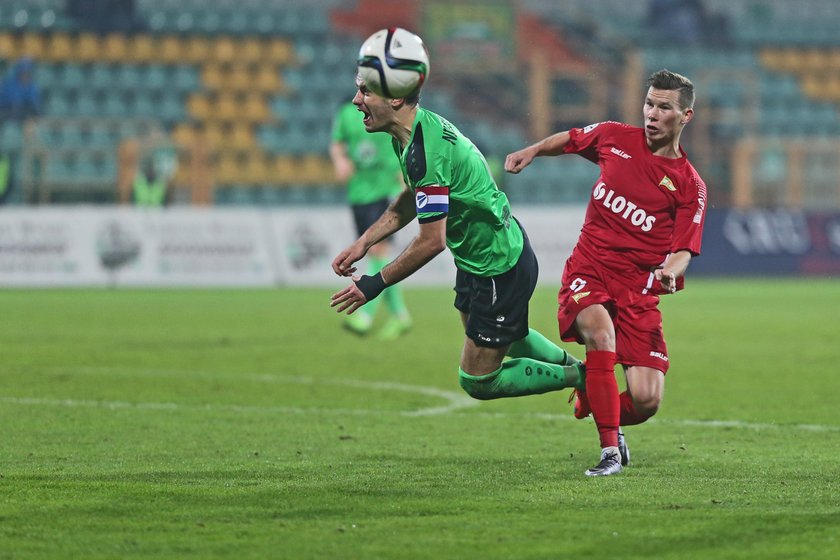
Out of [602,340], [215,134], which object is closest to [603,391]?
[602,340]

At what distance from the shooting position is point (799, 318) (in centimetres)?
1650

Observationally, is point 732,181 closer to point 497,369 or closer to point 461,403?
point 461,403

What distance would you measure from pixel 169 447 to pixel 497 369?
164 cm

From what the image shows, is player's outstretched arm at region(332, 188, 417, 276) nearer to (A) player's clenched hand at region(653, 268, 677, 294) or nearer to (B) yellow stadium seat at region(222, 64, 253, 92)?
(A) player's clenched hand at region(653, 268, 677, 294)

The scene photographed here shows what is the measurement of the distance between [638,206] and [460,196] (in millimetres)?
1007

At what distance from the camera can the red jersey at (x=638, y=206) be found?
21.1 ft

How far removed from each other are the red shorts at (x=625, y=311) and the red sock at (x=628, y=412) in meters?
0.18

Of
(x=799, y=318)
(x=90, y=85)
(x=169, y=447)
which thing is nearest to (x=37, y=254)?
(x=90, y=85)

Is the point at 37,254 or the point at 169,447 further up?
the point at 169,447

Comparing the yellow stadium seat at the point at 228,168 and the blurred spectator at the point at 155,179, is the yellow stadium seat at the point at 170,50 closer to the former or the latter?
the yellow stadium seat at the point at 228,168

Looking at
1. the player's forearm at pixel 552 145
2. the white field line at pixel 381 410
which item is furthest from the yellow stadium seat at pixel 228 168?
the player's forearm at pixel 552 145

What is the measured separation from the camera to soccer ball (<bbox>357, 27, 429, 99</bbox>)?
5.72 meters

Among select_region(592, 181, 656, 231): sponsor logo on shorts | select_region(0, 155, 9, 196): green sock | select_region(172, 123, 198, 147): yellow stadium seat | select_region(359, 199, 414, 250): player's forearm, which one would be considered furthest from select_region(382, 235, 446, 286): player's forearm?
select_region(172, 123, 198, 147): yellow stadium seat

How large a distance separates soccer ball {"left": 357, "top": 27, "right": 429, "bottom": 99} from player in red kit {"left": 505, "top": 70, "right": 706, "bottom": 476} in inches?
27.7
